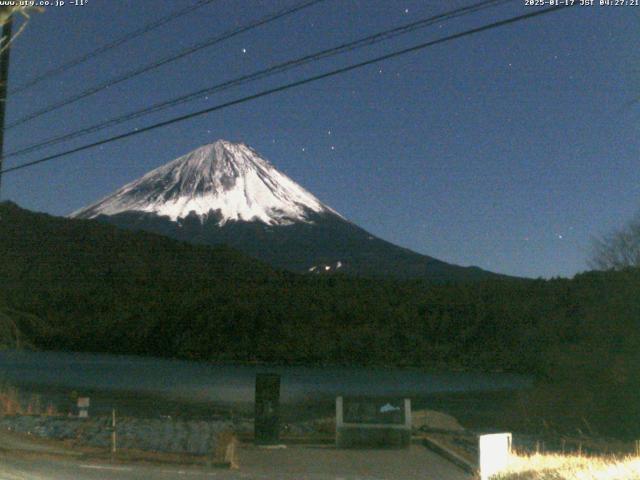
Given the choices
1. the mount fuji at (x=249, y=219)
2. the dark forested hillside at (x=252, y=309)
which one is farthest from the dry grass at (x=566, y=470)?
the mount fuji at (x=249, y=219)

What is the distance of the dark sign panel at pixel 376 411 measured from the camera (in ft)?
52.5

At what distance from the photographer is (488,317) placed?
228 ft

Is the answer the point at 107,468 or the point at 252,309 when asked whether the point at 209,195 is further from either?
the point at 107,468

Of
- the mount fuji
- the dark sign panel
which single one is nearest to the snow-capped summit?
the mount fuji

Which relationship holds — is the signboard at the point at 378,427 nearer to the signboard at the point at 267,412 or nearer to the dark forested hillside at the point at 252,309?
the signboard at the point at 267,412

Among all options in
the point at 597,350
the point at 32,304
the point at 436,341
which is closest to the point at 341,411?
the point at 597,350

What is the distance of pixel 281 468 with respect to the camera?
13633 mm

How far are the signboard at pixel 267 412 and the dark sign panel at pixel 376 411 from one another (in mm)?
1338

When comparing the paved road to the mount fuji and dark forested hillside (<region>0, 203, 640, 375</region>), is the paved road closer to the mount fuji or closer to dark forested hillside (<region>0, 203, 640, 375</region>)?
dark forested hillside (<region>0, 203, 640, 375</region>)

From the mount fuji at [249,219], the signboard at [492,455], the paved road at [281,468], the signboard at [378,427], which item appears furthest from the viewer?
the mount fuji at [249,219]

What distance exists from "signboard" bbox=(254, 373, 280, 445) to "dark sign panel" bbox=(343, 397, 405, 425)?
134 centimetres

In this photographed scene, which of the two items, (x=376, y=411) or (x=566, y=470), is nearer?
(x=566, y=470)

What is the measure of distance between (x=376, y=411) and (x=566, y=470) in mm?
7190

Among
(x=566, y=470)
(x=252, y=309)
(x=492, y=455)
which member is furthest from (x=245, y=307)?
(x=566, y=470)
